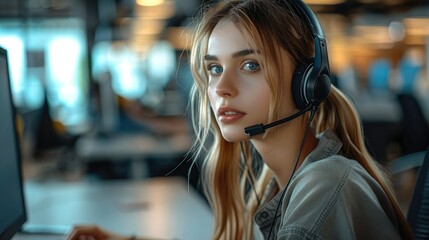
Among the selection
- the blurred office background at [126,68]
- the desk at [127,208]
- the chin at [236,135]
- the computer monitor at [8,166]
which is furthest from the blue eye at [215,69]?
the blurred office background at [126,68]

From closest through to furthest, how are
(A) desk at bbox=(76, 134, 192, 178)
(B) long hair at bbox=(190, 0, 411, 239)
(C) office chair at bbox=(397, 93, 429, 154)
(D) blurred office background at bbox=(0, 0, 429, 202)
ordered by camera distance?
(B) long hair at bbox=(190, 0, 411, 239), (A) desk at bbox=(76, 134, 192, 178), (C) office chair at bbox=(397, 93, 429, 154), (D) blurred office background at bbox=(0, 0, 429, 202)

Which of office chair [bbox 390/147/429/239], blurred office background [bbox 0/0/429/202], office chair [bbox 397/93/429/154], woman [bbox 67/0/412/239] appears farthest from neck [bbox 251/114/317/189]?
office chair [bbox 397/93/429/154]

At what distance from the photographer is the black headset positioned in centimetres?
97

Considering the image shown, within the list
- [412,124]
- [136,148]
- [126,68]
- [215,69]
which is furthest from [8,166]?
[126,68]

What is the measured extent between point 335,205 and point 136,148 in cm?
308

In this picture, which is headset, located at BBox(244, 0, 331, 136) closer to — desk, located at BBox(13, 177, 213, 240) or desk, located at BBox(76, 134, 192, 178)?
desk, located at BBox(13, 177, 213, 240)

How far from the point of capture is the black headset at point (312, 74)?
972 mm

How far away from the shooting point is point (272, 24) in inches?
38.2

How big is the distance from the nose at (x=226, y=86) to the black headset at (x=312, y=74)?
4.3 inches

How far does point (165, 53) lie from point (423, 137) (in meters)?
10.3

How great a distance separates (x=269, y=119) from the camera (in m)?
0.97

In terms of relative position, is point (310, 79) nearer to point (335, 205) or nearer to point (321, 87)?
point (321, 87)

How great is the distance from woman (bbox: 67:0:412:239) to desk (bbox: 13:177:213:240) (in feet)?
1.96

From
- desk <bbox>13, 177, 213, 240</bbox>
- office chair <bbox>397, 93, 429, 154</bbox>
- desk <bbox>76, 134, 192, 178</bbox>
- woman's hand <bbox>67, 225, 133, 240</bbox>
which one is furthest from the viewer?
office chair <bbox>397, 93, 429, 154</bbox>
